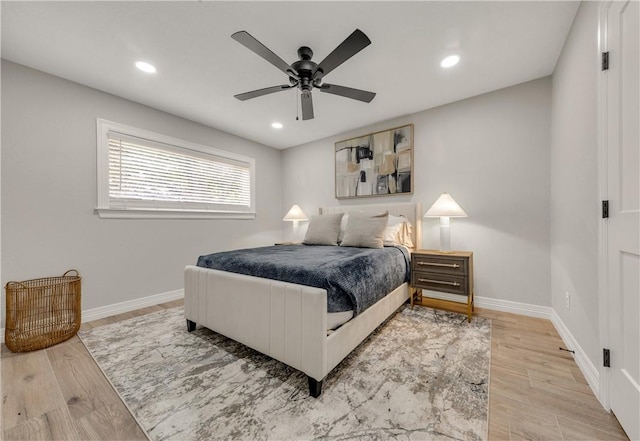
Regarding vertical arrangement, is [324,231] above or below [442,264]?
above

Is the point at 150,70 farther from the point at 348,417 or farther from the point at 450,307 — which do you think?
the point at 450,307

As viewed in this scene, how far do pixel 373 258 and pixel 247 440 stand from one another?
146 cm

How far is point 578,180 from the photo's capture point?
170 centimetres

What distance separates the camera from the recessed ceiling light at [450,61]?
217 centimetres

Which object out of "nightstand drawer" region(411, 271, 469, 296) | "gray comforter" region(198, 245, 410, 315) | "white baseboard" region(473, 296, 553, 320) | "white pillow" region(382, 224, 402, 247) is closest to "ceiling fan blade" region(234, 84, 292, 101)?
"gray comforter" region(198, 245, 410, 315)

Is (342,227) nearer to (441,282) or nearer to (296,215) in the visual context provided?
(296,215)

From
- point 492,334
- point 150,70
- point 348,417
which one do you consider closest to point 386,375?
point 348,417

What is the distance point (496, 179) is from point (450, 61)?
1371 mm

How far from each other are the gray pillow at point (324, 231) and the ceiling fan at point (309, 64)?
4.47ft

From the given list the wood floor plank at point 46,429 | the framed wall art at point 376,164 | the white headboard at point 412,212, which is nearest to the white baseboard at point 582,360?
the white headboard at point 412,212

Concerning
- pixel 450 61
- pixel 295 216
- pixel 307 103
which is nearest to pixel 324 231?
pixel 295 216

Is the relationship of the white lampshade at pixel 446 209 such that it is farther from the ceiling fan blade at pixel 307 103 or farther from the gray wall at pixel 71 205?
the gray wall at pixel 71 205

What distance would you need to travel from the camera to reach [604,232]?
1.32 metres

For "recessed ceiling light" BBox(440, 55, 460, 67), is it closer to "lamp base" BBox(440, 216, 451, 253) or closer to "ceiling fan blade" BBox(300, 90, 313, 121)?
"ceiling fan blade" BBox(300, 90, 313, 121)
